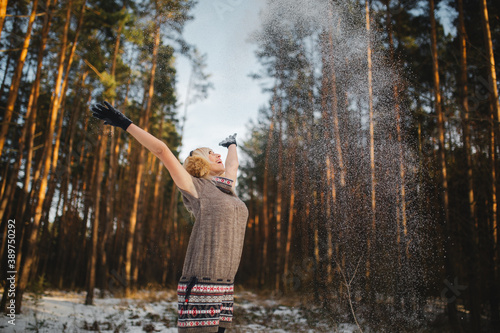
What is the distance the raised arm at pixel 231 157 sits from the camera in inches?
81.5

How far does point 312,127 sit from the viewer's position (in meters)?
5.42

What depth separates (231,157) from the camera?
2.16 metres

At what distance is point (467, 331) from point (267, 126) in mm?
5508

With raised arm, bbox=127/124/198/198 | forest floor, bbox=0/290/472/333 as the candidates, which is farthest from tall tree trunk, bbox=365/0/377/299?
raised arm, bbox=127/124/198/198

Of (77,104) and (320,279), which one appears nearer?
(320,279)

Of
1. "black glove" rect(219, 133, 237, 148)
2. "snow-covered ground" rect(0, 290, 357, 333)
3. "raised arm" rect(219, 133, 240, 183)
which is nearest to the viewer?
"raised arm" rect(219, 133, 240, 183)

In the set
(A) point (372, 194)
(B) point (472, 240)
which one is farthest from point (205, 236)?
(B) point (472, 240)

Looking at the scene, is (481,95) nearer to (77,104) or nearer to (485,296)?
(485,296)

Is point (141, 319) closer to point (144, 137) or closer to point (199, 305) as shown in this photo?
point (199, 305)

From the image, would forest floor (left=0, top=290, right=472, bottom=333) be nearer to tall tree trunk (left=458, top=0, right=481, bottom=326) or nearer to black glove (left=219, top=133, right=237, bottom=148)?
tall tree trunk (left=458, top=0, right=481, bottom=326)

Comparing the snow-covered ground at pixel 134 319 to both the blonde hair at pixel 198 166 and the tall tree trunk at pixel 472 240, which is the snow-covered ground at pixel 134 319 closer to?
the tall tree trunk at pixel 472 240

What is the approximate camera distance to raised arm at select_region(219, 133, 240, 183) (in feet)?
6.79

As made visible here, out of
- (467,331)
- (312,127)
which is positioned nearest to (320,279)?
(467,331)

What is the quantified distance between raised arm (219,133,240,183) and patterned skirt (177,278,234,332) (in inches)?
27.4
